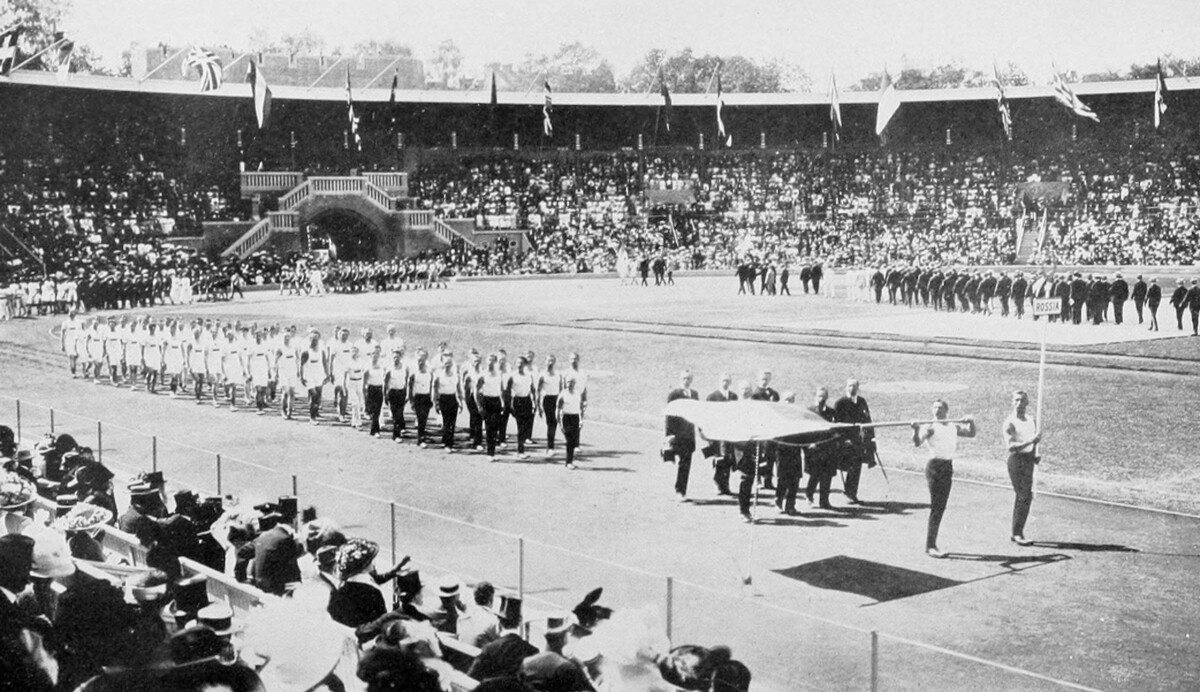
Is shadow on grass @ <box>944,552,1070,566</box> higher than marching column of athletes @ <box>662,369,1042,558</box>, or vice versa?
marching column of athletes @ <box>662,369,1042,558</box>

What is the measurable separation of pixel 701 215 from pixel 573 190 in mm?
7444

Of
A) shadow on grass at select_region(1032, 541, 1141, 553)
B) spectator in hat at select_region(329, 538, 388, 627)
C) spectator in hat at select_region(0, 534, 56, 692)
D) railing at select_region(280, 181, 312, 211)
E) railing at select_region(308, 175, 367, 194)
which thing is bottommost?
shadow on grass at select_region(1032, 541, 1141, 553)

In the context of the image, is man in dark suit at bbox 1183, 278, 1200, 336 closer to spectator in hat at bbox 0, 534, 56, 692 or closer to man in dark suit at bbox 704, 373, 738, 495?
man in dark suit at bbox 704, 373, 738, 495

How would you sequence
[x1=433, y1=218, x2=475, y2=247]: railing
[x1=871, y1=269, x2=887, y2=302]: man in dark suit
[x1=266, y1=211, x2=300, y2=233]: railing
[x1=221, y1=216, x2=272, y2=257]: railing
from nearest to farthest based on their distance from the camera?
[x1=871, y1=269, x2=887, y2=302]: man in dark suit → [x1=221, y1=216, x2=272, y2=257]: railing → [x1=266, y1=211, x2=300, y2=233]: railing → [x1=433, y1=218, x2=475, y2=247]: railing

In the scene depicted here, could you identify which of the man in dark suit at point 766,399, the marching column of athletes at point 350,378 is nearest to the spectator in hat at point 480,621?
the man in dark suit at point 766,399

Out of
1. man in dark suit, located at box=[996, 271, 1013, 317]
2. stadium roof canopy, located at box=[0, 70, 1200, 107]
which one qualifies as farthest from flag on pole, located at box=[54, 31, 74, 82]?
man in dark suit, located at box=[996, 271, 1013, 317]

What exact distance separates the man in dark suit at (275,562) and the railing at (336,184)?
52.9 m

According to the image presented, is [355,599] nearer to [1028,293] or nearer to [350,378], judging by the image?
[350,378]

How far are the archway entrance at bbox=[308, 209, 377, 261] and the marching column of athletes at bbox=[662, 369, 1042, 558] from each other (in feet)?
155

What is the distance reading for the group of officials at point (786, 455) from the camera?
13906mm

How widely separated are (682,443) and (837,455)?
188cm

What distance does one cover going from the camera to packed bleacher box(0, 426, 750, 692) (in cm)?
532

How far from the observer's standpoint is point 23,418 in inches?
870

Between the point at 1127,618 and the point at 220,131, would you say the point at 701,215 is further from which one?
the point at 1127,618
